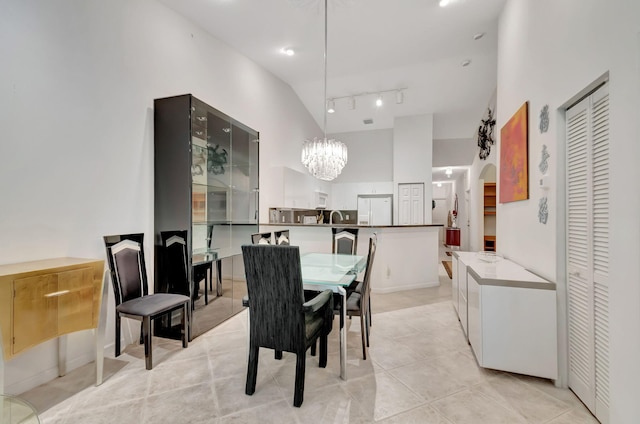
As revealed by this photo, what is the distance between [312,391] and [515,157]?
2.82 meters

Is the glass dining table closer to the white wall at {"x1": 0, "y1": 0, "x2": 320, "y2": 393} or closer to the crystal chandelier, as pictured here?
the crystal chandelier

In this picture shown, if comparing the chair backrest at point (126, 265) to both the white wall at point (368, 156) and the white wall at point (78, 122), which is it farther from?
the white wall at point (368, 156)

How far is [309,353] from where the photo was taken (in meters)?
2.41

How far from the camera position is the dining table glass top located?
2086 millimetres

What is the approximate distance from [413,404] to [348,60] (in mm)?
4555

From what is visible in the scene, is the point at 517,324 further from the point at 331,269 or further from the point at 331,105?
the point at 331,105

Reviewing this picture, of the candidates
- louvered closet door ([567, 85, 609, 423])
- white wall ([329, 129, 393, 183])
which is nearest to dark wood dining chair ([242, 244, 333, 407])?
louvered closet door ([567, 85, 609, 423])

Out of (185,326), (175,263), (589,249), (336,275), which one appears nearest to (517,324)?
(589,249)

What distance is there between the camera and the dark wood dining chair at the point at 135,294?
2092mm

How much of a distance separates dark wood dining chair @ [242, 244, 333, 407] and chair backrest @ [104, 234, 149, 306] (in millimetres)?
1283

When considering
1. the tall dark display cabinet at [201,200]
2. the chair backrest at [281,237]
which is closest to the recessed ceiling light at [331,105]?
the tall dark display cabinet at [201,200]

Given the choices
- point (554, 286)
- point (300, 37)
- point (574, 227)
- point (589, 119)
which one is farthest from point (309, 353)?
point (300, 37)

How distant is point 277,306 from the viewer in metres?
1.72

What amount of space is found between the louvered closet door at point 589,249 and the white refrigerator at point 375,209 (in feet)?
17.0
